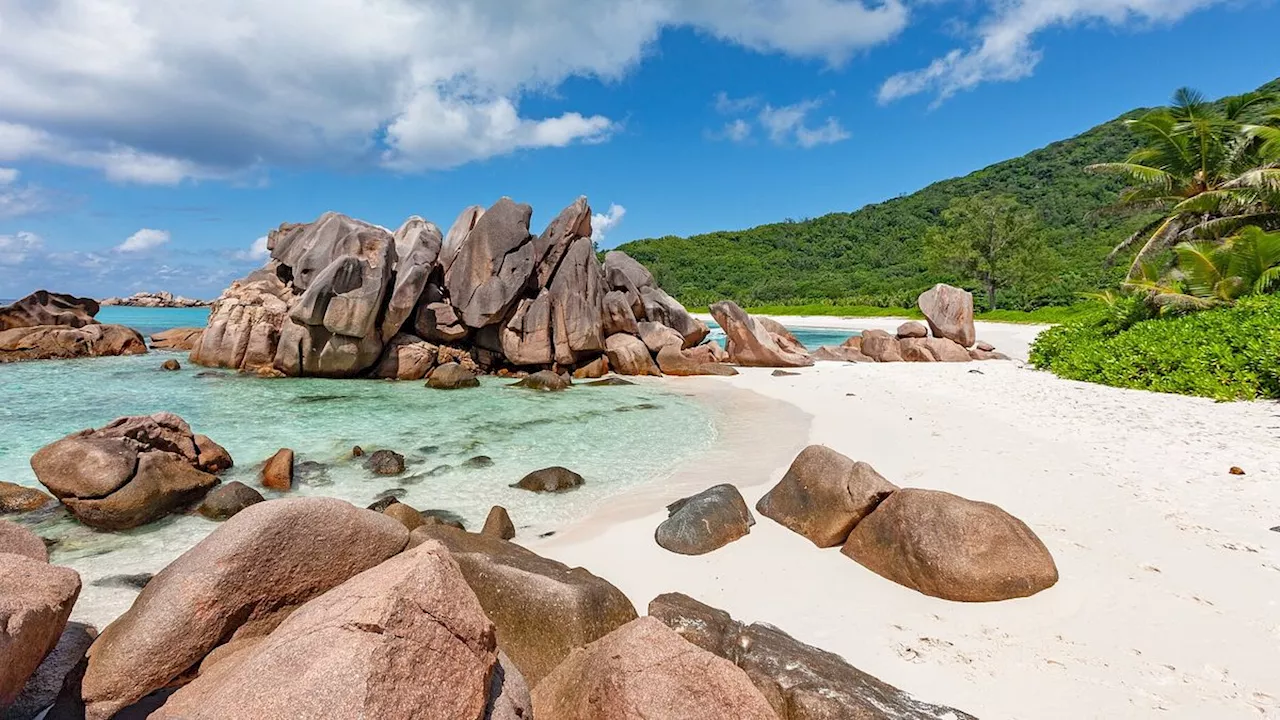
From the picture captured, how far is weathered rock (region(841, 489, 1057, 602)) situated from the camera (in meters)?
5.47

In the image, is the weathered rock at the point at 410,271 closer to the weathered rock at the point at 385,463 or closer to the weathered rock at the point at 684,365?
the weathered rock at the point at 684,365

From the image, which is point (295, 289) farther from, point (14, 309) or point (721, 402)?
point (721, 402)

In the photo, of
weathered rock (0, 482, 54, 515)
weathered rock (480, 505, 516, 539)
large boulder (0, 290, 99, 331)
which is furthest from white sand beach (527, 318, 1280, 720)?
large boulder (0, 290, 99, 331)

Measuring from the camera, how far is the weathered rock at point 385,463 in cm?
1108

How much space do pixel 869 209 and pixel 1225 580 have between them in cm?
12234

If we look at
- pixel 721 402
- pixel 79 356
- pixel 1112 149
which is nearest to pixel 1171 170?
pixel 721 402

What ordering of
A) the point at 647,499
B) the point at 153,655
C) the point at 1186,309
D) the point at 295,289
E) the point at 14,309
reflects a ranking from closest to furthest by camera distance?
the point at 153,655
the point at 647,499
the point at 1186,309
the point at 295,289
the point at 14,309

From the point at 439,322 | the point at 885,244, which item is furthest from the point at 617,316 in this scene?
the point at 885,244

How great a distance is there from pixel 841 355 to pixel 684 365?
9300mm

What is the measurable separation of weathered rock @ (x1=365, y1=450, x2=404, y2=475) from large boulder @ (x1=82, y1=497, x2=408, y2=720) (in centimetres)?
678

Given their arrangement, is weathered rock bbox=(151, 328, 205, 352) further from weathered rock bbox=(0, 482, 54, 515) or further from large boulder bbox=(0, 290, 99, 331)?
weathered rock bbox=(0, 482, 54, 515)

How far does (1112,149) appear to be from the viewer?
3760 inches

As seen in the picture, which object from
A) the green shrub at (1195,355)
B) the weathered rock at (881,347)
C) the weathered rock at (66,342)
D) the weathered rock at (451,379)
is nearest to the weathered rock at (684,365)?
the weathered rock at (881,347)

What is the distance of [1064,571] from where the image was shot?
5.83 metres
